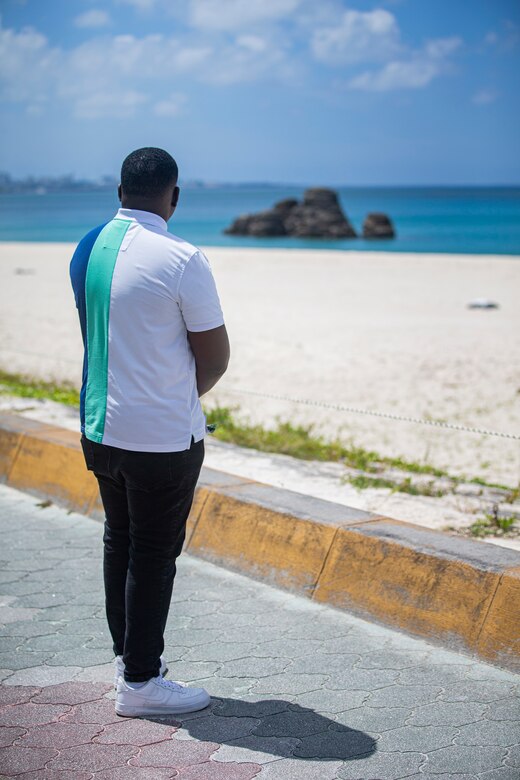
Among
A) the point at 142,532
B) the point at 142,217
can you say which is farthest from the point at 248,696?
the point at 142,217

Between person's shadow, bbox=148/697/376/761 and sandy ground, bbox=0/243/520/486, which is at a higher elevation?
sandy ground, bbox=0/243/520/486

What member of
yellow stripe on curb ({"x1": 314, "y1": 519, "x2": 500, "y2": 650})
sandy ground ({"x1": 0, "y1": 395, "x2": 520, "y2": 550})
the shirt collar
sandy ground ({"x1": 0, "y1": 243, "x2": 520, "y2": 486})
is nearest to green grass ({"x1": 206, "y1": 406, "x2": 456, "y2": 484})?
sandy ground ({"x1": 0, "y1": 395, "x2": 520, "y2": 550})

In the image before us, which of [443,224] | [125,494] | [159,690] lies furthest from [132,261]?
[443,224]

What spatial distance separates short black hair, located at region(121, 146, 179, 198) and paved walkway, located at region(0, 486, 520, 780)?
183 centimetres

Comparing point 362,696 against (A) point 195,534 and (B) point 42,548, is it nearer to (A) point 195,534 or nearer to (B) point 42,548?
(A) point 195,534

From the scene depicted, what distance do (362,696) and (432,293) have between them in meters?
17.7

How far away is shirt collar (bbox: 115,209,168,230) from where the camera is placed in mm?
2941

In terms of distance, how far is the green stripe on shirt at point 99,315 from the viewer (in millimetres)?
2898

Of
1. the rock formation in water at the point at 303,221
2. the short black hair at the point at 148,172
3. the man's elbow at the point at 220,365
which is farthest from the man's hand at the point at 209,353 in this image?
the rock formation in water at the point at 303,221

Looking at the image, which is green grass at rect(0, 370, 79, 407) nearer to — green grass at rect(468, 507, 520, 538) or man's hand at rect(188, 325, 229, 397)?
green grass at rect(468, 507, 520, 538)

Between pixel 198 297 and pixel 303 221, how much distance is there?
2589 inches

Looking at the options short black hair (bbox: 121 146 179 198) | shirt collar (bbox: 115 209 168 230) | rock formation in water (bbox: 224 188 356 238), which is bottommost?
shirt collar (bbox: 115 209 168 230)

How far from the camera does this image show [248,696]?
130 inches

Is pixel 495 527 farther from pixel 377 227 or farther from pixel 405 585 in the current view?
pixel 377 227
